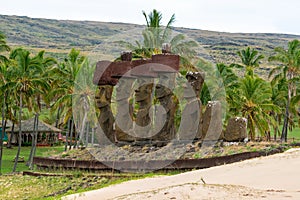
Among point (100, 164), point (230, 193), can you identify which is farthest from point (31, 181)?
point (230, 193)

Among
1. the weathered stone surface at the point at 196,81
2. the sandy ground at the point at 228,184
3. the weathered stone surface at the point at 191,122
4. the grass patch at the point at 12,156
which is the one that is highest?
the weathered stone surface at the point at 196,81

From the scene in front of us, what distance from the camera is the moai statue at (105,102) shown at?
72.6 ft

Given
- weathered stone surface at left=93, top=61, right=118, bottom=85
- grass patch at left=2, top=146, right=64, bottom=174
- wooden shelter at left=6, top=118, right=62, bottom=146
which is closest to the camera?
weathered stone surface at left=93, top=61, right=118, bottom=85

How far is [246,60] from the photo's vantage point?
51.8 m

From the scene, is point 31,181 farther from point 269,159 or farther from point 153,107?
point 269,159

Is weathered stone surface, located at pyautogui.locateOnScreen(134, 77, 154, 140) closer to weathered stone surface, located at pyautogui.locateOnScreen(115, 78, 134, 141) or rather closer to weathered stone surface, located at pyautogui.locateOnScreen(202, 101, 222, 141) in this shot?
weathered stone surface, located at pyautogui.locateOnScreen(115, 78, 134, 141)

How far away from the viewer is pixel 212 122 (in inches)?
770

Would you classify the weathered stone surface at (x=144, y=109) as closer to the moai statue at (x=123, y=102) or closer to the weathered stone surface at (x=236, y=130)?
the moai statue at (x=123, y=102)

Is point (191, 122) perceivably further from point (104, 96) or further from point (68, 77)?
point (68, 77)

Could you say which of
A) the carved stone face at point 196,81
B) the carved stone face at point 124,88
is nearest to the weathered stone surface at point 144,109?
the carved stone face at point 124,88

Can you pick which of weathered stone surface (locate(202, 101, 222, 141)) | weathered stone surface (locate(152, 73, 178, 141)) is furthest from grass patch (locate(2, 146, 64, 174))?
weathered stone surface (locate(202, 101, 222, 141))

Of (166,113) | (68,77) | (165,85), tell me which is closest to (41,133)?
(68,77)

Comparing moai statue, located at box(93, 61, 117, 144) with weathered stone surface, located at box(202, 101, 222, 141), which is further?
moai statue, located at box(93, 61, 117, 144)

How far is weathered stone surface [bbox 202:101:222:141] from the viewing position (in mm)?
19562
